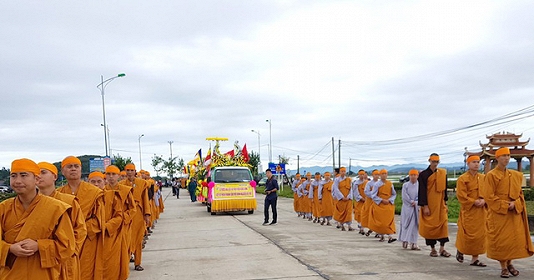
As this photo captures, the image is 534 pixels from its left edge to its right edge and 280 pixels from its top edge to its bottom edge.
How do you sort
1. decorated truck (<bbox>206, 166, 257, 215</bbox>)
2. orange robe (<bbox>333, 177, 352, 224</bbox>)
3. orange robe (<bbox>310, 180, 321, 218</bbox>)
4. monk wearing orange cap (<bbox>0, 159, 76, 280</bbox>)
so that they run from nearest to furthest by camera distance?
monk wearing orange cap (<bbox>0, 159, 76, 280</bbox>), orange robe (<bbox>333, 177, 352, 224</bbox>), orange robe (<bbox>310, 180, 321, 218</bbox>), decorated truck (<bbox>206, 166, 257, 215</bbox>)

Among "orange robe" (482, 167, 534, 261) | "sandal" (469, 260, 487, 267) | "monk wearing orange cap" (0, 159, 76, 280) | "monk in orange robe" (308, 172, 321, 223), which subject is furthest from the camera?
"monk in orange robe" (308, 172, 321, 223)

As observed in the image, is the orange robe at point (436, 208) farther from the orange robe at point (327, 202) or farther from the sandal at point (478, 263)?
the orange robe at point (327, 202)

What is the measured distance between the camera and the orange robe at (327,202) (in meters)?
16.6

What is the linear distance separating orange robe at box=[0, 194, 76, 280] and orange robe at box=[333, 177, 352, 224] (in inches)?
438

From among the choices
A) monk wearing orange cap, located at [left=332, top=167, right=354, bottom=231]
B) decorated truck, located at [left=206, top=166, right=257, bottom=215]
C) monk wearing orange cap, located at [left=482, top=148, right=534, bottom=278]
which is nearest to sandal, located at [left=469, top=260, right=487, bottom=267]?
monk wearing orange cap, located at [left=482, top=148, right=534, bottom=278]

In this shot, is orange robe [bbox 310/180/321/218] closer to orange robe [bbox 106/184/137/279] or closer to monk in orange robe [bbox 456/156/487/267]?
monk in orange robe [bbox 456/156/487/267]

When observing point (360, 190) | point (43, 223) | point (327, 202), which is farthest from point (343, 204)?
point (43, 223)

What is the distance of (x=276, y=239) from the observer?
12.5m

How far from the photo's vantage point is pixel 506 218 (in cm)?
759

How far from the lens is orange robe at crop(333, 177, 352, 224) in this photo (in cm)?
1486

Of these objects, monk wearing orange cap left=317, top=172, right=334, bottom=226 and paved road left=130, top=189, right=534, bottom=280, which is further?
monk wearing orange cap left=317, top=172, right=334, bottom=226

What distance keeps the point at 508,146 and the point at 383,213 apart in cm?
3144

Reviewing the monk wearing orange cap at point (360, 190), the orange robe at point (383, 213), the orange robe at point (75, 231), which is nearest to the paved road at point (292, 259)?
the orange robe at point (383, 213)

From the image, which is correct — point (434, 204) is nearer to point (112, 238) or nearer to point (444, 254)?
point (444, 254)
